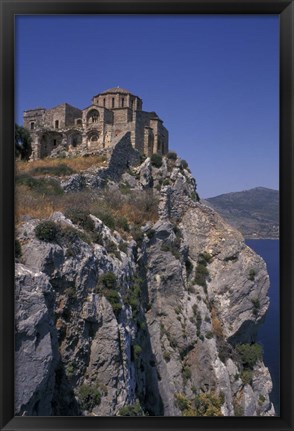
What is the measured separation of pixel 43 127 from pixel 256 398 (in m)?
11.7

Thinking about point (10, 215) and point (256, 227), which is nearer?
point (10, 215)

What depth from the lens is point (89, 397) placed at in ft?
16.7

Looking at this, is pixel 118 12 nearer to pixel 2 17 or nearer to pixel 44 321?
pixel 2 17

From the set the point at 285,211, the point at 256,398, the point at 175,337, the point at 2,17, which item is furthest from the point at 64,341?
the point at 256,398

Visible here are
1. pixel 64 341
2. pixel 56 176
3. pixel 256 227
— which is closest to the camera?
pixel 64 341

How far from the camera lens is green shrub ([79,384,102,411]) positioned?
5.01m

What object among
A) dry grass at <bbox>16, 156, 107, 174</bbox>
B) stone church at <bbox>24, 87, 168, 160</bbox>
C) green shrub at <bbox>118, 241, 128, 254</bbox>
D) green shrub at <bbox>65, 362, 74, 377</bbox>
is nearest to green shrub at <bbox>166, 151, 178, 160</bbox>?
stone church at <bbox>24, 87, 168, 160</bbox>

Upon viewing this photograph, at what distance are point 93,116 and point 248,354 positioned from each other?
10.2 meters

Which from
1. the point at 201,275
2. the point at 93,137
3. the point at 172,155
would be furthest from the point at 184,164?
the point at 201,275

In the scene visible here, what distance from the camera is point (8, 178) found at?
2.63 m

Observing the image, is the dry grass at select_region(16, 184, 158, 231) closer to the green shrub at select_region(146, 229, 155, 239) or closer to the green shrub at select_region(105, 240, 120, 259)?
the green shrub at select_region(146, 229, 155, 239)

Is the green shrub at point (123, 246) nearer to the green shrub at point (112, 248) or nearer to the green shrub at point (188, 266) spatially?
the green shrub at point (112, 248)

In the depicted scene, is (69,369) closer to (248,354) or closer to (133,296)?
(133,296)

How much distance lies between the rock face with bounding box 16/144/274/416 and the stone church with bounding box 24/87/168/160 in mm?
1439
